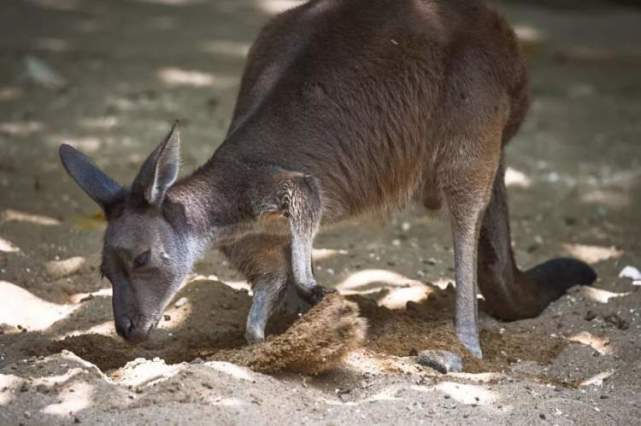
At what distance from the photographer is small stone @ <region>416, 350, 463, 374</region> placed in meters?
5.45

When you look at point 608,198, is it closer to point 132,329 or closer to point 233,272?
point 233,272

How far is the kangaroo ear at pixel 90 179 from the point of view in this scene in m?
5.32

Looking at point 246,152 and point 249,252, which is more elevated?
point 246,152

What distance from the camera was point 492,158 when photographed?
6.06 metres

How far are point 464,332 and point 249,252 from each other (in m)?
1.13

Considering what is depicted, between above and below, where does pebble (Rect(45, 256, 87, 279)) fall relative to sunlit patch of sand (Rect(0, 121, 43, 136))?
above

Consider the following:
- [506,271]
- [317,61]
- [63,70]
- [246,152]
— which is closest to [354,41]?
Answer: [317,61]

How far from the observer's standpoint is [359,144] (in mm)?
5996

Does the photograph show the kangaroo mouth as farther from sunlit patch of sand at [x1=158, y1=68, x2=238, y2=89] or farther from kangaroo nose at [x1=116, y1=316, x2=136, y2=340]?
sunlit patch of sand at [x1=158, y1=68, x2=238, y2=89]

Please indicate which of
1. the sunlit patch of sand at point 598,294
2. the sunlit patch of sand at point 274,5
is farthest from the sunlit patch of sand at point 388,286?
the sunlit patch of sand at point 274,5

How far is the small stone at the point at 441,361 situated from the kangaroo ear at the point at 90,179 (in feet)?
5.08

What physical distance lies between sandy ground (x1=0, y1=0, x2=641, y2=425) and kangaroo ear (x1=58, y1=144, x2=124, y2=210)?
703 millimetres

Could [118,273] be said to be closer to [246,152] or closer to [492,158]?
[246,152]

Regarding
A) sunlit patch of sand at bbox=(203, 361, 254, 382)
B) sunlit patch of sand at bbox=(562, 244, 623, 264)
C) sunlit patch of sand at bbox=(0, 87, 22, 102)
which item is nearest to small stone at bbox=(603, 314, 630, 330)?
sunlit patch of sand at bbox=(562, 244, 623, 264)
